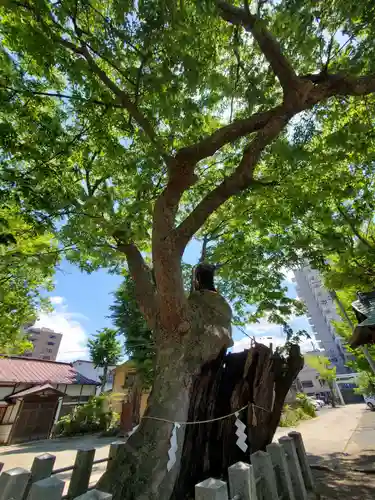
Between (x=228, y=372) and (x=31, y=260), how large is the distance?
456 cm

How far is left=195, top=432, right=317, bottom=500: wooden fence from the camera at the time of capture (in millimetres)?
2467

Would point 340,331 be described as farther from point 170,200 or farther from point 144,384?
point 170,200

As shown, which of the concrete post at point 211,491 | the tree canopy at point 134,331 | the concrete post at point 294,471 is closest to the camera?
the concrete post at point 211,491

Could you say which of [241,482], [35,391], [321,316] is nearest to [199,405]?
[241,482]

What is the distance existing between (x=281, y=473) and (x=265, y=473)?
2.30 ft

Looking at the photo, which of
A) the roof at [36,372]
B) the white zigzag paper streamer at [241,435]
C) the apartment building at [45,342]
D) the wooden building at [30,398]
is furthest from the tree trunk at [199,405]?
the apartment building at [45,342]

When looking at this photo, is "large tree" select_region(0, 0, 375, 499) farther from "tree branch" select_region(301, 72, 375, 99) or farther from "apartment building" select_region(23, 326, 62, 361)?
"apartment building" select_region(23, 326, 62, 361)

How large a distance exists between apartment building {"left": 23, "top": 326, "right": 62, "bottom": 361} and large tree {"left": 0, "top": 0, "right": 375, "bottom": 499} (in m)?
63.7

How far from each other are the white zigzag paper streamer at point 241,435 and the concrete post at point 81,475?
2182mm

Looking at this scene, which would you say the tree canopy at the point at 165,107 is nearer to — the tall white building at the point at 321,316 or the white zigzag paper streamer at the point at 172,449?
the white zigzag paper streamer at the point at 172,449

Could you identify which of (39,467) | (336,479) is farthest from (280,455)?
(39,467)

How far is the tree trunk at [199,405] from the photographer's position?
3227 mm

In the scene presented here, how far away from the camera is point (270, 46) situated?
3924 mm

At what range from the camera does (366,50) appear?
4.29 metres
